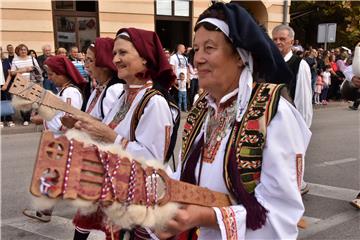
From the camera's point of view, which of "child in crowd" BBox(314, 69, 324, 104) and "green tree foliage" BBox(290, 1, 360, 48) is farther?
"green tree foliage" BBox(290, 1, 360, 48)

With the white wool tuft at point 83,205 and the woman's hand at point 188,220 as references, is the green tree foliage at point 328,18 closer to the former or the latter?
the woman's hand at point 188,220

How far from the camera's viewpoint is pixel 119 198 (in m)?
1.26

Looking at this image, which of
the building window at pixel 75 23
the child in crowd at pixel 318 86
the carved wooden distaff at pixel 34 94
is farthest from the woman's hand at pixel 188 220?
the child in crowd at pixel 318 86

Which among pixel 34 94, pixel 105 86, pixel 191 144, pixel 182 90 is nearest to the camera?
pixel 191 144

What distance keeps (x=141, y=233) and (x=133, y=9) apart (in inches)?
564

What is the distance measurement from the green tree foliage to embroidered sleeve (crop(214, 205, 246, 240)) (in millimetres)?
27526

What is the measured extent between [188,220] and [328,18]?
31120mm

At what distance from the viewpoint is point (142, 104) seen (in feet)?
9.56

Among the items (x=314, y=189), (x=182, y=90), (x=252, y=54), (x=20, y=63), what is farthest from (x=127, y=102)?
(x=182, y=90)

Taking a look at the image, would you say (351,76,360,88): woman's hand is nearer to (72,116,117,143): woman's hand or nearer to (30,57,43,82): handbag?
(72,116,117,143): woman's hand

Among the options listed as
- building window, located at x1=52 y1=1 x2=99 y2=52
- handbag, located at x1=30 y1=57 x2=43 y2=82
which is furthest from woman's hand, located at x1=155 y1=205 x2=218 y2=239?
building window, located at x1=52 y1=1 x2=99 y2=52

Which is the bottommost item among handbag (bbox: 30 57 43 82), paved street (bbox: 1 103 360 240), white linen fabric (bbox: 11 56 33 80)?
paved street (bbox: 1 103 360 240)

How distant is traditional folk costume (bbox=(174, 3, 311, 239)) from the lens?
1692mm

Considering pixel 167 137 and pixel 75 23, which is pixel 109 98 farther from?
pixel 75 23
